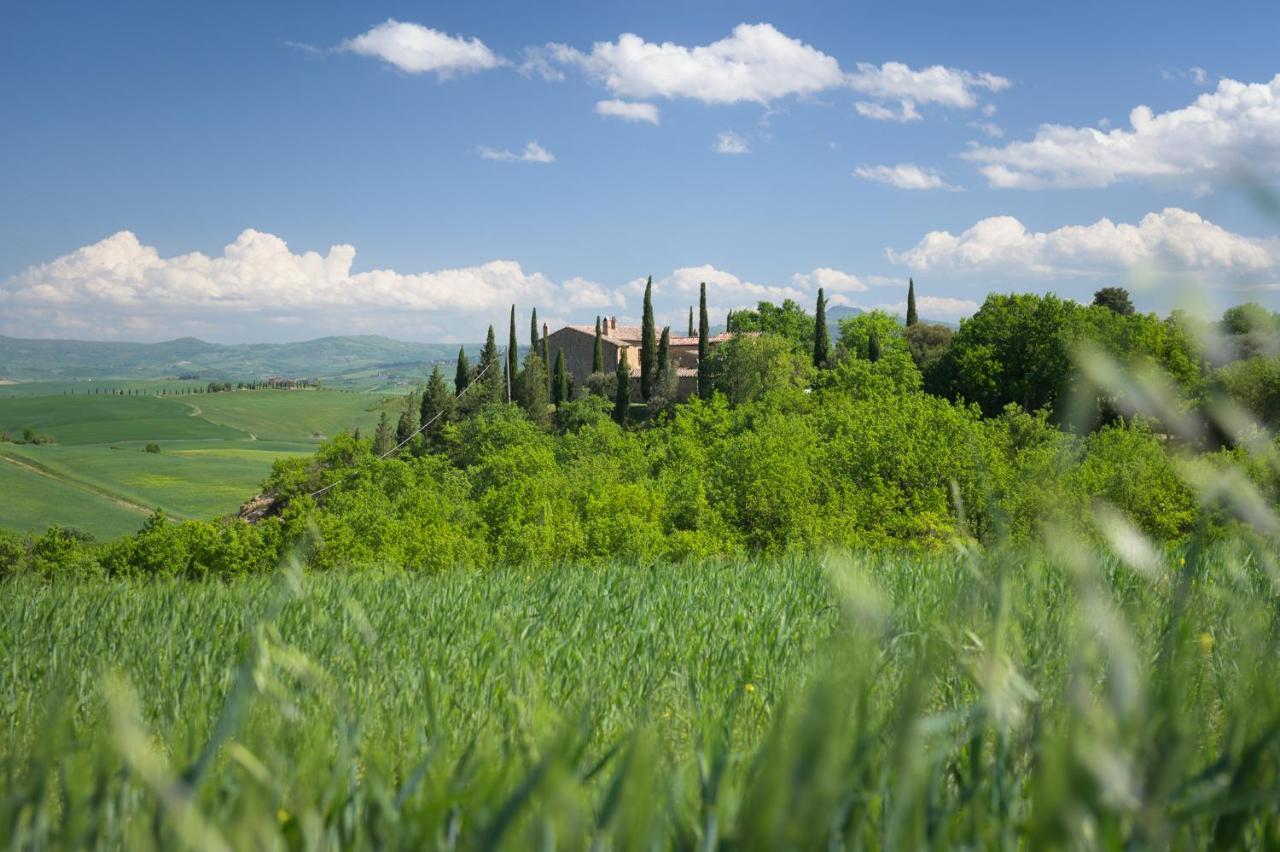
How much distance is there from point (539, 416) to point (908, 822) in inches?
2950

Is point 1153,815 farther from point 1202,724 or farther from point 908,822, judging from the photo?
point 1202,724

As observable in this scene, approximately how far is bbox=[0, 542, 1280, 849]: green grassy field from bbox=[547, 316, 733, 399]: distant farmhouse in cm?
8544

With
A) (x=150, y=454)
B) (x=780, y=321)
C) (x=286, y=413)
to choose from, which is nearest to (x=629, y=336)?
(x=780, y=321)

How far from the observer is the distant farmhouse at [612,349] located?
98.0m

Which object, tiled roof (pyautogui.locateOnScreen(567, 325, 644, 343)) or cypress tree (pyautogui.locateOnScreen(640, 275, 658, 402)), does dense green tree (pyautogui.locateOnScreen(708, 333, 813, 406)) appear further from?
tiled roof (pyautogui.locateOnScreen(567, 325, 644, 343))

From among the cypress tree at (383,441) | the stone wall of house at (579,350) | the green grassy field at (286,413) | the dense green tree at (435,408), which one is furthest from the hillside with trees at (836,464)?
the green grassy field at (286,413)

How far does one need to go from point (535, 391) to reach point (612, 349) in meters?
28.9

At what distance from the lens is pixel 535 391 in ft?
257

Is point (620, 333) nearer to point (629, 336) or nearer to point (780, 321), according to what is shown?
point (629, 336)

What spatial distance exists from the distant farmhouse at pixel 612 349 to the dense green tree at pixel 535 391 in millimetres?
13955

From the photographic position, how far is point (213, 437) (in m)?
143

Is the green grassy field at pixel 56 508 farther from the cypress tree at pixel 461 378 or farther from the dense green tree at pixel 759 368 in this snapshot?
the dense green tree at pixel 759 368

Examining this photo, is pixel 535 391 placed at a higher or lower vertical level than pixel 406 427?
higher

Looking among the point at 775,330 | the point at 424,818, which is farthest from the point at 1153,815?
the point at 775,330
